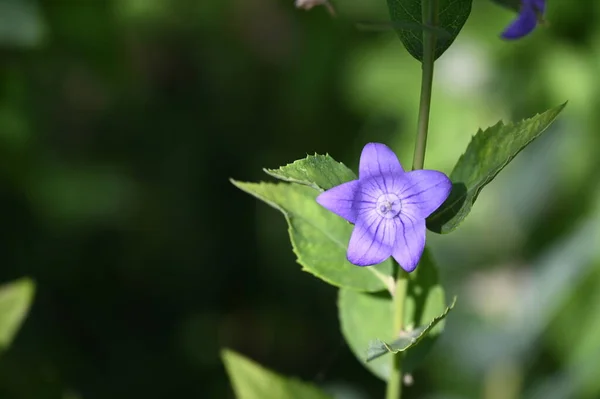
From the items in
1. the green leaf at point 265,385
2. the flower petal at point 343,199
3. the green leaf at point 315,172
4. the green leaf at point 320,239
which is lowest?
the green leaf at point 265,385

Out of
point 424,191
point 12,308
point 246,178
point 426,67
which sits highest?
point 426,67

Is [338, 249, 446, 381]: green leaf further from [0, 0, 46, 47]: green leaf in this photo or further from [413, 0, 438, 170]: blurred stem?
[0, 0, 46, 47]: green leaf

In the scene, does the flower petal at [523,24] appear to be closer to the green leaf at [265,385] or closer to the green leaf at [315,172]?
the green leaf at [315,172]

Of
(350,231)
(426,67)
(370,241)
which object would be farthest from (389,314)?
(426,67)

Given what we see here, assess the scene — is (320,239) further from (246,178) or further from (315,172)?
(246,178)

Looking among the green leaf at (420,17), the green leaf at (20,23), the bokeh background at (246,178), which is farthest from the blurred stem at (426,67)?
the green leaf at (20,23)
